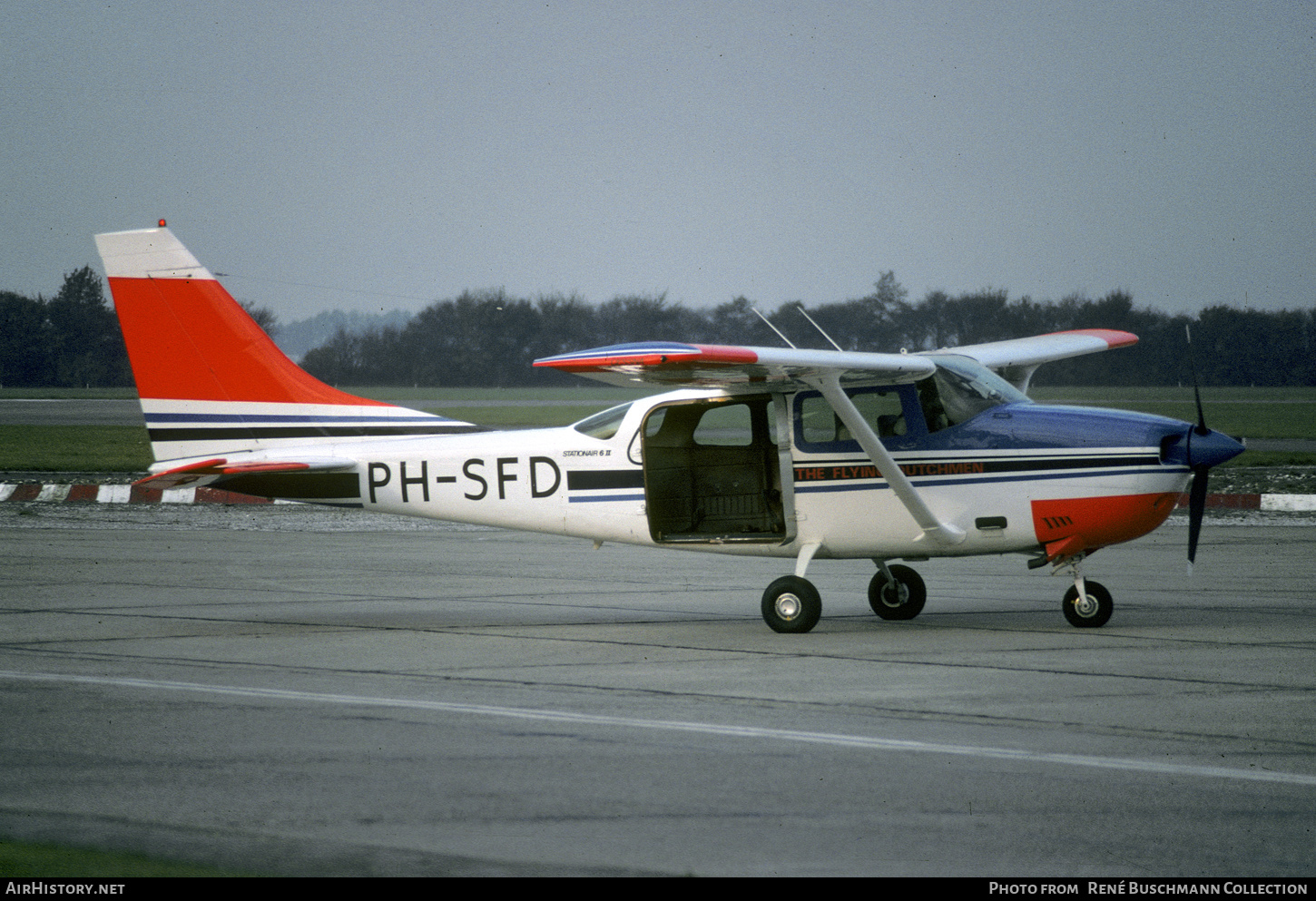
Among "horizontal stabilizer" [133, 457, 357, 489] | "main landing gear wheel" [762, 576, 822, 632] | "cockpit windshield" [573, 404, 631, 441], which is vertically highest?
"cockpit windshield" [573, 404, 631, 441]

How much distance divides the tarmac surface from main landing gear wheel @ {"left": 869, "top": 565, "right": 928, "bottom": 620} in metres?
0.29

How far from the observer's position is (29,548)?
15234mm

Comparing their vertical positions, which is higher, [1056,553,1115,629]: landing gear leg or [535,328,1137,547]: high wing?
[535,328,1137,547]: high wing

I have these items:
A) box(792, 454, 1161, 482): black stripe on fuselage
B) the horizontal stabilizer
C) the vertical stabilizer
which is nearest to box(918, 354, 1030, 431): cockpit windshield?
box(792, 454, 1161, 482): black stripe on fuselage

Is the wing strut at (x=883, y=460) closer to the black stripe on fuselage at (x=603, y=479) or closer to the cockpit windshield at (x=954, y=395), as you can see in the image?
the cockpit windshield at (x=954, y=395)

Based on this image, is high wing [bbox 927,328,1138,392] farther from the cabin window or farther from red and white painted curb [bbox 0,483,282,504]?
red and white painted curb [bbox 0,483,282,504]

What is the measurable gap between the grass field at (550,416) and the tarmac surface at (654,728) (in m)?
14.4

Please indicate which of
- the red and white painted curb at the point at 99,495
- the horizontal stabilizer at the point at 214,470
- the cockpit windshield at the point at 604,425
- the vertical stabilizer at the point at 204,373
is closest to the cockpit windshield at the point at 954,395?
the cockpit windshield at the point at 604,425

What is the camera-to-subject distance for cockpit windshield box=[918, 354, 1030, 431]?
1012 centimetres

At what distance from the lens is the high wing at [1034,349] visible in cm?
1259

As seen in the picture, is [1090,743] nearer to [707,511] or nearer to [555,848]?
[555,848]

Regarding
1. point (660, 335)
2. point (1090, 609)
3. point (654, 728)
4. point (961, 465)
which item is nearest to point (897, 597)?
point (961, 465)

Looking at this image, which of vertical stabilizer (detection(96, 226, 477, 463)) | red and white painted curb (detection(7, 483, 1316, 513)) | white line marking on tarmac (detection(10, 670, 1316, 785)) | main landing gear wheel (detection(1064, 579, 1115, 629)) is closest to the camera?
white line marking on tarmac (detection(10, 670, 1316, 785))

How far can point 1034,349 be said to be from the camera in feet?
42.5
